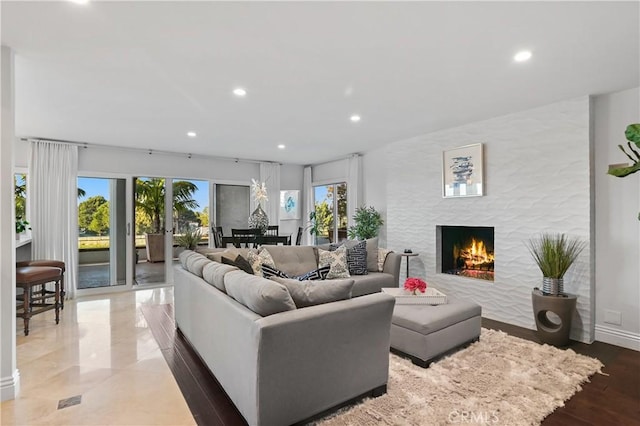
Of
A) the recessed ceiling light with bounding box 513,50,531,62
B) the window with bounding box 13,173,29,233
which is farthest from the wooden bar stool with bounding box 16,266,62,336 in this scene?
the recessed ceiling light with bounding box 513,50,531,62

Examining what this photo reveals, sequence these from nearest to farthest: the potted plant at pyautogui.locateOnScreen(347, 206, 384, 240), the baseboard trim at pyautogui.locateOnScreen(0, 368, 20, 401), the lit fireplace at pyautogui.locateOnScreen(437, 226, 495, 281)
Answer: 1. the baseboard trim at pyautogui.locateOnScreen(0, 368, 20, 401)
2. the lit fireplace at pyautogui.locateOnScreen(437, 226, 495, 281)
3. the potted plant at pyautogui.locateOnScreen(347, 206, 384, 240)

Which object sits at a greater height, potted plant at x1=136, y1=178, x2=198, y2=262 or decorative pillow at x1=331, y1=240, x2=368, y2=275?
potted plant at x1=136, y1=178, x2=198, y2=262

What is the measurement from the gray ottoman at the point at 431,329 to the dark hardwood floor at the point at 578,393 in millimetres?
843

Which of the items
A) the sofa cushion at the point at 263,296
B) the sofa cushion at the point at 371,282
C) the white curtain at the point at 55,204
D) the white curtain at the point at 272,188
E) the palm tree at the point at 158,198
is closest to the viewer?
the sofa cushion at the point at 263,296

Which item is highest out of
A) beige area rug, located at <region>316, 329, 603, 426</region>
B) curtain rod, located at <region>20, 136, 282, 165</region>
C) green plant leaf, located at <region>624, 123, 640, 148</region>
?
curtain rod, located at <region>20, 136, 282, 165</region>

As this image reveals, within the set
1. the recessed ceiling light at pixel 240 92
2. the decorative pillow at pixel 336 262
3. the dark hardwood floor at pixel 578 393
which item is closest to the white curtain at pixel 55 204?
the dark hardwood floor at pixel 578 393

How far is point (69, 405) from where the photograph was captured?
7.32ft

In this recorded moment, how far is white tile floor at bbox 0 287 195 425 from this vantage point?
212 centimetres

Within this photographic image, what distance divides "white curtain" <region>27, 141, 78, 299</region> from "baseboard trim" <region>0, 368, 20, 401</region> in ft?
10.9

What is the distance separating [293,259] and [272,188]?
328cm

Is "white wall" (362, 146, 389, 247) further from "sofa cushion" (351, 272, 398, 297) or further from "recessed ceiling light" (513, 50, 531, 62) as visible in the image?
"recessed ceiling light" (513, 50, 531, 62)

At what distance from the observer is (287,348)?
5.94 feet

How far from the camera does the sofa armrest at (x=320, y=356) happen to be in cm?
177

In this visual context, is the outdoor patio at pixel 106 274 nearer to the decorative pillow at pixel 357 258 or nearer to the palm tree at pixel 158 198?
the palm tree at pixel 158 198
